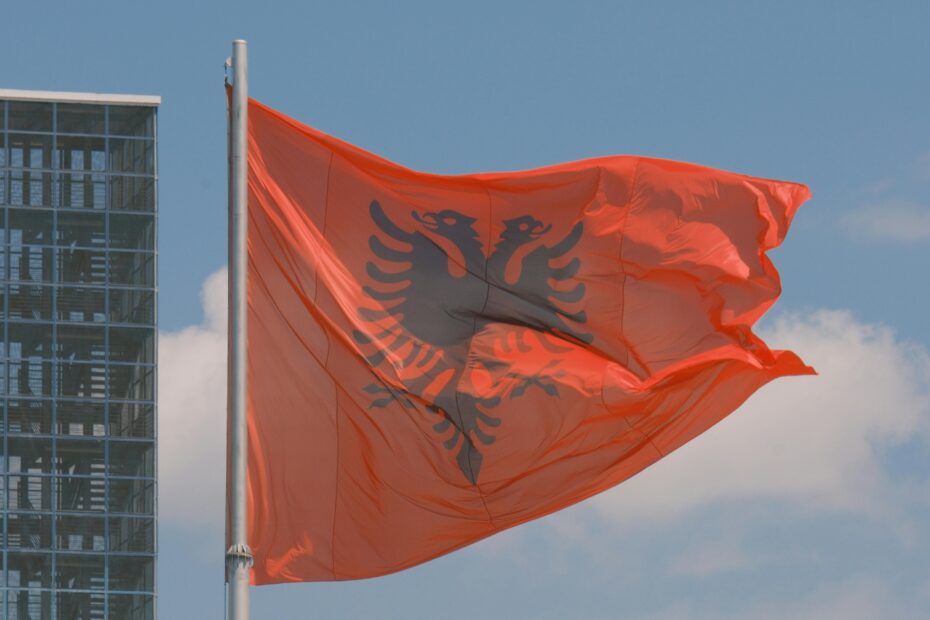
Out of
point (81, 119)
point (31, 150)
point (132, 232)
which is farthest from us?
point (81, 119)

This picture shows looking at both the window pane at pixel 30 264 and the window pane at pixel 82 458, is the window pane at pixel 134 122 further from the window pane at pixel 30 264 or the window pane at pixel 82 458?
the window pane at pixel 82 458

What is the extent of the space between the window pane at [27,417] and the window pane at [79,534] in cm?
457

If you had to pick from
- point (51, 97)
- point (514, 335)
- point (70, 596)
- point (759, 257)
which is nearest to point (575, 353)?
point (514, 335)

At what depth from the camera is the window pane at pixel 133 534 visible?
10669 centimetres

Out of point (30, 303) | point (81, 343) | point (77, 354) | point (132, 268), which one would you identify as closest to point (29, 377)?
point (77, 354)

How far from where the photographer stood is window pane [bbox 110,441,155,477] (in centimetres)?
10838

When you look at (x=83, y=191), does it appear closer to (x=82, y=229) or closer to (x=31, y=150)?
(x=82, y=229)

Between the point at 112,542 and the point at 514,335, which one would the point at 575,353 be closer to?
the point at 514,335

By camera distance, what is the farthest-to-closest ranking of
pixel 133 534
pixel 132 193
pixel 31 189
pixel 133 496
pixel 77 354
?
pixel 132 193 → pixel 31 189 → pixel 77 354 → pixel 133 496 → pixel 133 534

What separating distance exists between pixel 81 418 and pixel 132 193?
1278cm

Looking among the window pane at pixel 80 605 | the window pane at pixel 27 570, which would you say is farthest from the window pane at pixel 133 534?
the window pane at pixel 27 570

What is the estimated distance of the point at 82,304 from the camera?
111 meters

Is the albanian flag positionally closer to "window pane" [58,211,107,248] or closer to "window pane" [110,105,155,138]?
"window pane" [58,211,107,248]

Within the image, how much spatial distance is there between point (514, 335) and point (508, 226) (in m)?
1.21
